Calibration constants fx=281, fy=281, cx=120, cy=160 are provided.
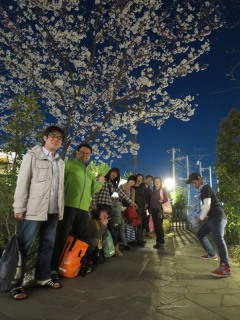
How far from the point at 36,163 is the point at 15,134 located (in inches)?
57.5

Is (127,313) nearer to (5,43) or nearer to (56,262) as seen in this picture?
(56,262)

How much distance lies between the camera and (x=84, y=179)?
4.78 meters

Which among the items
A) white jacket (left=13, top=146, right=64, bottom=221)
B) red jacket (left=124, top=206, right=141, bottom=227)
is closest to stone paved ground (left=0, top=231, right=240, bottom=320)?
white jacket (left=13, top=146, right=64, bottom=221)

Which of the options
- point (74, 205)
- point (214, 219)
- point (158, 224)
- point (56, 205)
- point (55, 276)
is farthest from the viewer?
point (158, 224)

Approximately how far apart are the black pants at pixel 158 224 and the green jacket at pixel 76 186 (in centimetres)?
396

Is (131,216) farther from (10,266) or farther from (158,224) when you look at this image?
(10,266)

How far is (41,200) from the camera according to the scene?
3.78 meters

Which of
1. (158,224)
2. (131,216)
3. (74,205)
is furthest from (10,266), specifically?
(158,224)

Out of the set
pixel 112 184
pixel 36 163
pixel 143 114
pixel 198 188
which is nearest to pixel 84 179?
pixel 36 163

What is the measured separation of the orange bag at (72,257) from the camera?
4512mm

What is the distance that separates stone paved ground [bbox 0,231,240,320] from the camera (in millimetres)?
3123

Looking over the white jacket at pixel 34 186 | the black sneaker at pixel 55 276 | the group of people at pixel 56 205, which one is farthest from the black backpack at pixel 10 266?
the black sneaker at pixel 55 276

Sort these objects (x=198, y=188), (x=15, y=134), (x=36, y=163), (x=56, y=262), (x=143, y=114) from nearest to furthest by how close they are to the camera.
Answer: (x=36, y=163), (x=56, y=262), (x=15, y=134), (x=198, y=188), (x=143, y=114)

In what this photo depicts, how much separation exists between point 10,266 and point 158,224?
5448 mm
